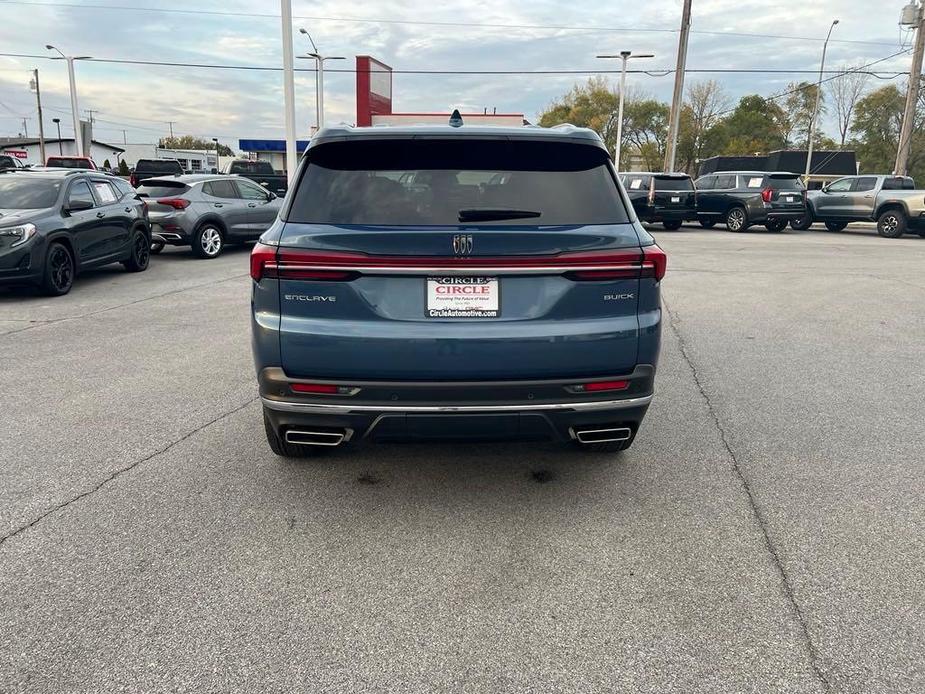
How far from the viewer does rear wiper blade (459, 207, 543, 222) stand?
321 centimetres

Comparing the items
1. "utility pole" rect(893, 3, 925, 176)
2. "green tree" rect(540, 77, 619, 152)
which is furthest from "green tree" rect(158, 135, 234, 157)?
"utility pole" rect(893, 3, 925, 176)

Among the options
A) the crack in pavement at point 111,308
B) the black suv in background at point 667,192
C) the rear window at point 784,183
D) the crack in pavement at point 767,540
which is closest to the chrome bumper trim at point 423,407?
the crack in pavement at point 767,540

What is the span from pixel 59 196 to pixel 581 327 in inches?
370

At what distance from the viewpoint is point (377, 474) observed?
4.02 metres

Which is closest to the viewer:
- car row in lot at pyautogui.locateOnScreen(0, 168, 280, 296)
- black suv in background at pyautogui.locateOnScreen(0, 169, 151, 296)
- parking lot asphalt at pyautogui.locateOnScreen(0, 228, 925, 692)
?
parking lot asphalt at pyautogui.locateOnScreen(0, 228, 925, 692)

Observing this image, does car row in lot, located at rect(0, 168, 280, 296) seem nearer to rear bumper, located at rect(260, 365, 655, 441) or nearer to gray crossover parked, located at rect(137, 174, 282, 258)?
gray crossover parked, located at rect(137, 174, 282, 258)

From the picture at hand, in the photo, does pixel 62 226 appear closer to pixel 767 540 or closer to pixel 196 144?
pixel 767 540

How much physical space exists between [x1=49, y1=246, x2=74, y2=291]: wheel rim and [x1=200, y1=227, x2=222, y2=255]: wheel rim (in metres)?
4.05

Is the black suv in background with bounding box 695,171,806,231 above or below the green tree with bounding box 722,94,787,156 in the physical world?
below

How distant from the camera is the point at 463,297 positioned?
311 cm

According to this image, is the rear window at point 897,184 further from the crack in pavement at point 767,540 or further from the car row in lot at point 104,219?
the crack in pavement at point 767,540

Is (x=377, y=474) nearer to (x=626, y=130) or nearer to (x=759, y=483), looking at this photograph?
(x=759, y=483)

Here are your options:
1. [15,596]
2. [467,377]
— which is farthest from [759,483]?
[15,596]

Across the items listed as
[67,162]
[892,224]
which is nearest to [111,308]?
[892,224]
